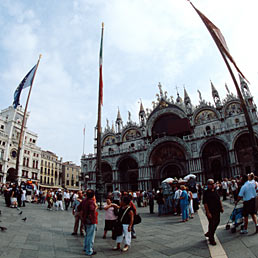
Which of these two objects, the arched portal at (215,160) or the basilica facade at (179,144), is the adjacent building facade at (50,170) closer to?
the basilica facade at (179,144)

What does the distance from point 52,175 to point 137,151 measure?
32891 millimetres

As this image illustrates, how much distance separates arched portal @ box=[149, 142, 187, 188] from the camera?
3144 centimetres

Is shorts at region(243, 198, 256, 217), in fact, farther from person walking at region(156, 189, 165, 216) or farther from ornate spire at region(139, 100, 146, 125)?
ornate spire at region(139, 100, 146, 125)

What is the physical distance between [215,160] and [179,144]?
225 inches

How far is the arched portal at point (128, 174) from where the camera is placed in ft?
118

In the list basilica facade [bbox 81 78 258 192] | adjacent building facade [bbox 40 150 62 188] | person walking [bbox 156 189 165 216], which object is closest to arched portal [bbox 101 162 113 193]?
basilica facade [bbox 81 78 258 192]

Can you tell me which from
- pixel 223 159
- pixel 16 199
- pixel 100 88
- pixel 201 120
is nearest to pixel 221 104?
pixel 201 120

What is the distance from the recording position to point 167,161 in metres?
32.1

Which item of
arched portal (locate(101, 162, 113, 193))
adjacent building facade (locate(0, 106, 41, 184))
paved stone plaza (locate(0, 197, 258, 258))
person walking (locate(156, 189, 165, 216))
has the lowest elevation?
paved stone plaza (locate(0, 197, 258, 258))

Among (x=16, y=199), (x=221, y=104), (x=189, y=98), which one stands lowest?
(x=16, y=199)

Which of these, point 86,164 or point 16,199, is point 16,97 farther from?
point 86,164

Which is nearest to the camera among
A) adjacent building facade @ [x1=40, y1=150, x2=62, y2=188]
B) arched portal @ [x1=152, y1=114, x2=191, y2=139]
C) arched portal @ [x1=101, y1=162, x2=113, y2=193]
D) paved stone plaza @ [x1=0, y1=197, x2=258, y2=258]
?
paved stone plaza @ [x1=0, y1=197, x2=258, y2=258]

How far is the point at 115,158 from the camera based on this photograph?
3747 centimetres

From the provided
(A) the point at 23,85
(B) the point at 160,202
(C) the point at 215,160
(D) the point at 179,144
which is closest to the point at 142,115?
(D) the point at 179,144
